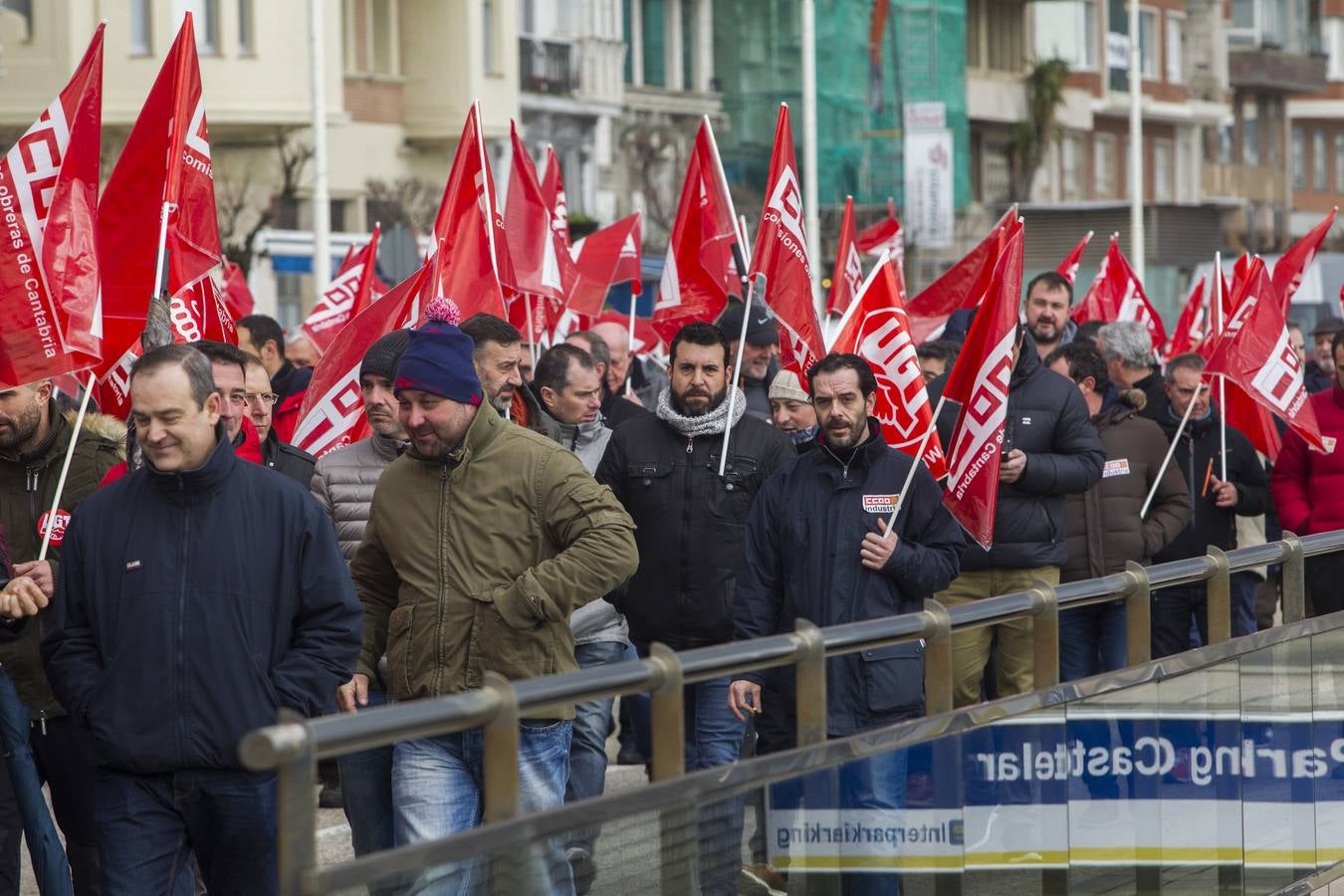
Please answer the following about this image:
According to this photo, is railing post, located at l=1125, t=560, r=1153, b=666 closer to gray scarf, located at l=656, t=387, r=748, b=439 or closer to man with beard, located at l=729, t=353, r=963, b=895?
man with beard, located at l=729, t=353, r=963, b=895

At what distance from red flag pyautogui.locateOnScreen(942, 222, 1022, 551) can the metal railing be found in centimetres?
112

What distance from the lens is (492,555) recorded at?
20.9 feet

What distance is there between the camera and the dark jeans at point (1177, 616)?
7184 mm

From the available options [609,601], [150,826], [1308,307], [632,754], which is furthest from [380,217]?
[150,826]

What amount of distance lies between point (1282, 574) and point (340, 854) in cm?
313

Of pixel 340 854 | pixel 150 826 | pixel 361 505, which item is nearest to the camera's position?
pixel 150 826

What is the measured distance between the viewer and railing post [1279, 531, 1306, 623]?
7785mm

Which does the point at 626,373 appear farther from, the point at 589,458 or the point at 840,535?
the point at 840,535

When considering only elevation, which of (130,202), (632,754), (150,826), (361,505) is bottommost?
(632,754)

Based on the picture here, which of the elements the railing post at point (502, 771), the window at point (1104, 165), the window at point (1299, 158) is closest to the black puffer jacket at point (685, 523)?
the railing post at point (502, 771)

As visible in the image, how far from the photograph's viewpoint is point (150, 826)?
581 centimetres

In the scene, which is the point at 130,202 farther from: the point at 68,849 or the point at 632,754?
the point at 632,754

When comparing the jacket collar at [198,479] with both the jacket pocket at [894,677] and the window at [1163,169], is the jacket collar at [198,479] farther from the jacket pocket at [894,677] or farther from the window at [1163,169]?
the window at [1163,169]

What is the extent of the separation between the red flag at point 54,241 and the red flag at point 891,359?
263cm
